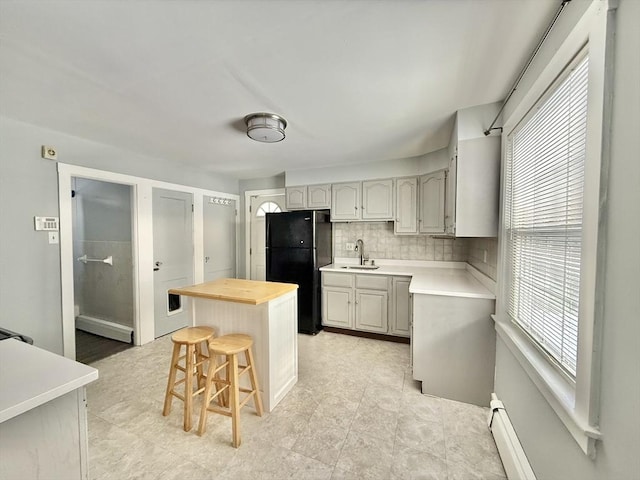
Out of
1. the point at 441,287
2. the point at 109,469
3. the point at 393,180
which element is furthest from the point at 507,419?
the point at 393,180

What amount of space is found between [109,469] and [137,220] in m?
2.46

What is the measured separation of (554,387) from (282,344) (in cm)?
170

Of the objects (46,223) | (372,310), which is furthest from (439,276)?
(46,223)

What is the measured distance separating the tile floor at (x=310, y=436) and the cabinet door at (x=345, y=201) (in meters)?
2.02

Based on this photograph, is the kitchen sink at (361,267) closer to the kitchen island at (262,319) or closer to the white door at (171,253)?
the kitchen island at (262,319)

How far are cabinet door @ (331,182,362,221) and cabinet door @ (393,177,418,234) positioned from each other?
1.76 feet

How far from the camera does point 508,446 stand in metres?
1.50

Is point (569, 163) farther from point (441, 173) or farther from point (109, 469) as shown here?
point (109, 469)

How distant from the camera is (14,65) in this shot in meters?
1.47

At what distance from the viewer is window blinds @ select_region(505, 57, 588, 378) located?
1.05m

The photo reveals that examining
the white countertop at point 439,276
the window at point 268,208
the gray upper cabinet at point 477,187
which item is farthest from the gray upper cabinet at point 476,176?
the window at point 268,208

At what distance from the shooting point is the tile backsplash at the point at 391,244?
3438 mm

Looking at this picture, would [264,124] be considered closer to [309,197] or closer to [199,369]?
[309,197]

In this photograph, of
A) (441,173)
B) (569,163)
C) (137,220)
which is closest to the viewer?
(569,163)
